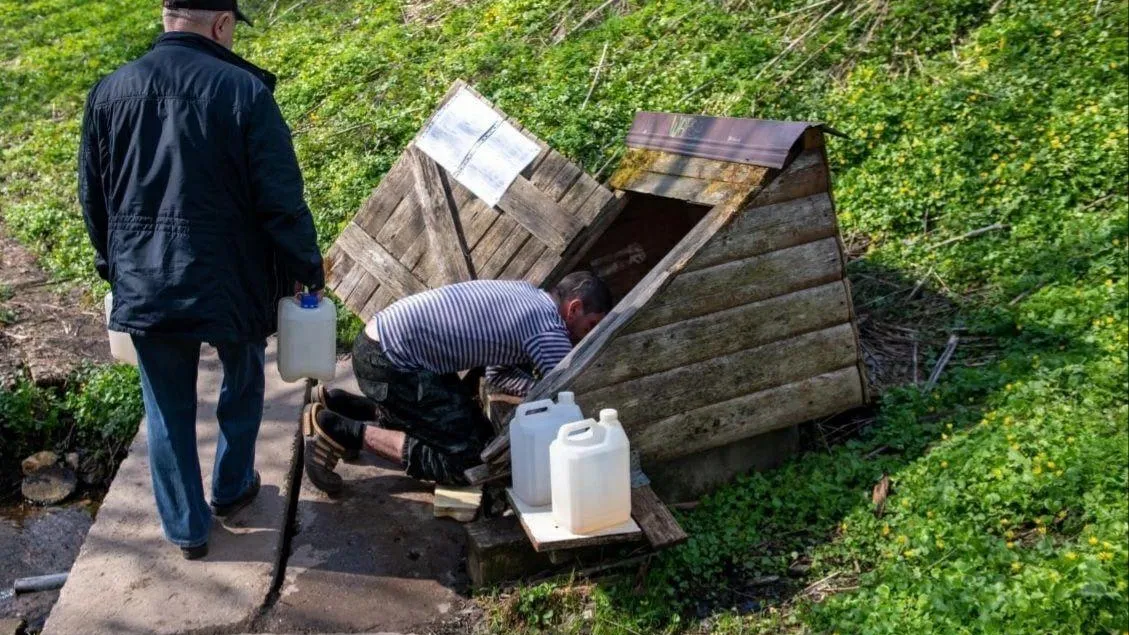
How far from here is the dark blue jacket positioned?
373 centimetres

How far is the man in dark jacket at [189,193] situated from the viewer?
12.3ft

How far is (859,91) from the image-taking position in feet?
23.1

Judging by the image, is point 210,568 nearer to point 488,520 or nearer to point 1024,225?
point 488,520

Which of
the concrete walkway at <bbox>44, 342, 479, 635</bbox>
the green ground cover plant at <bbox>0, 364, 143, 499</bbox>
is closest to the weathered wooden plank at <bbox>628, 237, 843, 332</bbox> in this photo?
the concrete walkway at <bbox>44, 342, 479, 635</bbox>

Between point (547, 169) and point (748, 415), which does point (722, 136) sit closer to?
point (748, 415)

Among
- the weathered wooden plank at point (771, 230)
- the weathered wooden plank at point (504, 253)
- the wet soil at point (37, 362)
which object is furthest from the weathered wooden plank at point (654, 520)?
the wet soil at point (37, 362)

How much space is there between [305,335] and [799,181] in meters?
2.11

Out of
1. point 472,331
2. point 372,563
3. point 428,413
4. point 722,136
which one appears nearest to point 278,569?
point 372,563

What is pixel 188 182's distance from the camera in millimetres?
3725

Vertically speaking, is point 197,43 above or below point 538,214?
above

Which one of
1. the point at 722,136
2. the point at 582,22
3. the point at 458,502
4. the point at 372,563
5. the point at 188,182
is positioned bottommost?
the point at 372,563

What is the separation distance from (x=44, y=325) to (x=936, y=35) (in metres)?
6.10

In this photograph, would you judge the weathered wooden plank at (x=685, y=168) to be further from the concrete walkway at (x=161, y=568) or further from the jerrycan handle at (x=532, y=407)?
the concrete walkway at (x=161, y=568)

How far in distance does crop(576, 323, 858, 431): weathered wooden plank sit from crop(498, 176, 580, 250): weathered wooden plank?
1.46 meters
